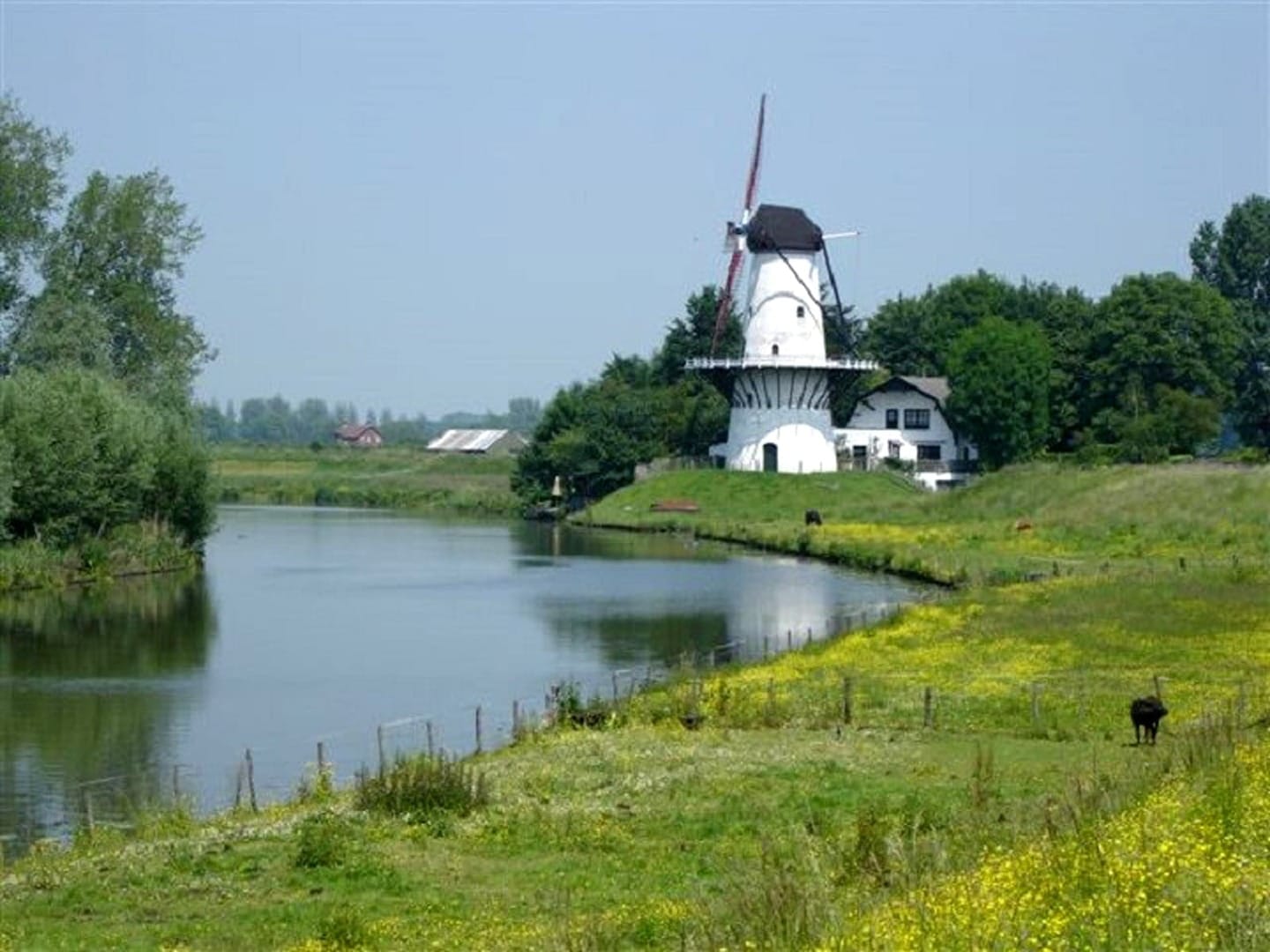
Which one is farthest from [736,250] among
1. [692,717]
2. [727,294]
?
[692,717]

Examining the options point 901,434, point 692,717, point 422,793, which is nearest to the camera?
point 422,793

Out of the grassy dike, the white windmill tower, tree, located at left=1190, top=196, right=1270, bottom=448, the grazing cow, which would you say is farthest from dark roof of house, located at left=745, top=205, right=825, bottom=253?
the grazing cow

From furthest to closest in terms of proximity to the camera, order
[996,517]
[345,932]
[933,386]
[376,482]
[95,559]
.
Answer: [376,482], [933,386], [996,517], [95,559], [345,932]

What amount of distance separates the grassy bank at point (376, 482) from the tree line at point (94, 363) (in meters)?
50.8

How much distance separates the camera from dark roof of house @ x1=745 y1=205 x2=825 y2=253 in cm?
12119

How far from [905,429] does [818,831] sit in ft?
364

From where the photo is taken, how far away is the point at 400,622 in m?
63.9

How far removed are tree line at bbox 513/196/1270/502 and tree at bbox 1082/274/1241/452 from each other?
0.09 meters

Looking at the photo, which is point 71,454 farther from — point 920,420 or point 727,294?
point 920,420

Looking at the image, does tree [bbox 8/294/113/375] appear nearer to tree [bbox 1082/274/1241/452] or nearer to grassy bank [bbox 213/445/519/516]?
grassy bank [bbox 213/445/519/516]

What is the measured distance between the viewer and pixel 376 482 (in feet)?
559

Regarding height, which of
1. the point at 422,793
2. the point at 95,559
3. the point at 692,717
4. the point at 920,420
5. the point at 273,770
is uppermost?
the point at 920,420

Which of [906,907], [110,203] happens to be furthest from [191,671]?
[110,203]

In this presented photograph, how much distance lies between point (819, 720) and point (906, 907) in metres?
21.0
